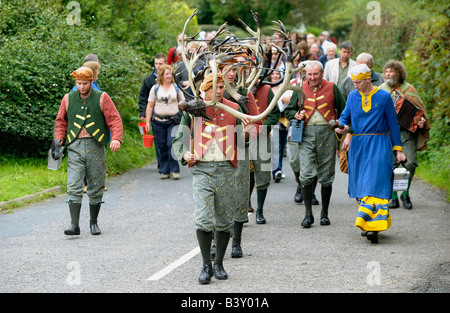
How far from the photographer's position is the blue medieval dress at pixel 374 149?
8.81m

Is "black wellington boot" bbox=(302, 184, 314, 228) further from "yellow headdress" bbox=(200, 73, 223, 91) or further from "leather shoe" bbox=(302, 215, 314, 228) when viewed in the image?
"yellow headdress" bbox=(200, 73, 223, 91)

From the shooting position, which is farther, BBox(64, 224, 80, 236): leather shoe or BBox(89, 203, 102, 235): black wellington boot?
BBox(89, 203, 102, 235): black wellington boot

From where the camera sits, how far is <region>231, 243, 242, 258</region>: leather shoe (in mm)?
8117

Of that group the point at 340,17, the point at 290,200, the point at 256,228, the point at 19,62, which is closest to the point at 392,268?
the point at 256,228

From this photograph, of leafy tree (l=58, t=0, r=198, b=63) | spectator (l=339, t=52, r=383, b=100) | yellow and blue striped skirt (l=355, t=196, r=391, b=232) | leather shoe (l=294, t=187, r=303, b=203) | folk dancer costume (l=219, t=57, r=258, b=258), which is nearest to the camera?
folk dancer costume (l=219, t=57, r=258, b=258)

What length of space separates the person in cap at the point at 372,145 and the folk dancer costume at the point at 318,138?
852mm

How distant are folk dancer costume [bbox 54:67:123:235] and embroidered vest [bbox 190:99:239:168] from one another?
2386 mm

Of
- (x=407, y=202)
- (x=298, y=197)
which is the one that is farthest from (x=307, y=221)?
(x=407, y=202)

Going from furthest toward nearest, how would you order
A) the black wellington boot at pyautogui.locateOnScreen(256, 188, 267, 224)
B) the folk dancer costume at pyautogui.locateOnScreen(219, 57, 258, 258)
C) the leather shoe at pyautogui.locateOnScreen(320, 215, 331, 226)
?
the black wellington boot at pyautogui.locateOnScreen(256, 188, 267, 224), the leather shoe at pyautogui.locateOnScreen(320, 215, 331, 226), the folk dancer costume at pyautogui.locateOnScreen(219, 57, 258, 258)

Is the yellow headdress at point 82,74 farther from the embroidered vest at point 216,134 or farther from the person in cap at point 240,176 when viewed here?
the embroidered vest at point 216,134

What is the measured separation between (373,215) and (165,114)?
6080 mm

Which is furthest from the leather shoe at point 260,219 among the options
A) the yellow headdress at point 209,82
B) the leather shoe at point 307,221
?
the yellow headdress at point 209,82

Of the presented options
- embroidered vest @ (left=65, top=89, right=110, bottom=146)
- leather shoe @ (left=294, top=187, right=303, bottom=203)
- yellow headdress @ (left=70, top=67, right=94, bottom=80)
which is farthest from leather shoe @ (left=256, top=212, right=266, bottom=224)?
yellow headdress @ (left=70, top=67, right=94, bottom=80)

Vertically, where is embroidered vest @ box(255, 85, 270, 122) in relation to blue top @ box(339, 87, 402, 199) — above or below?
above
